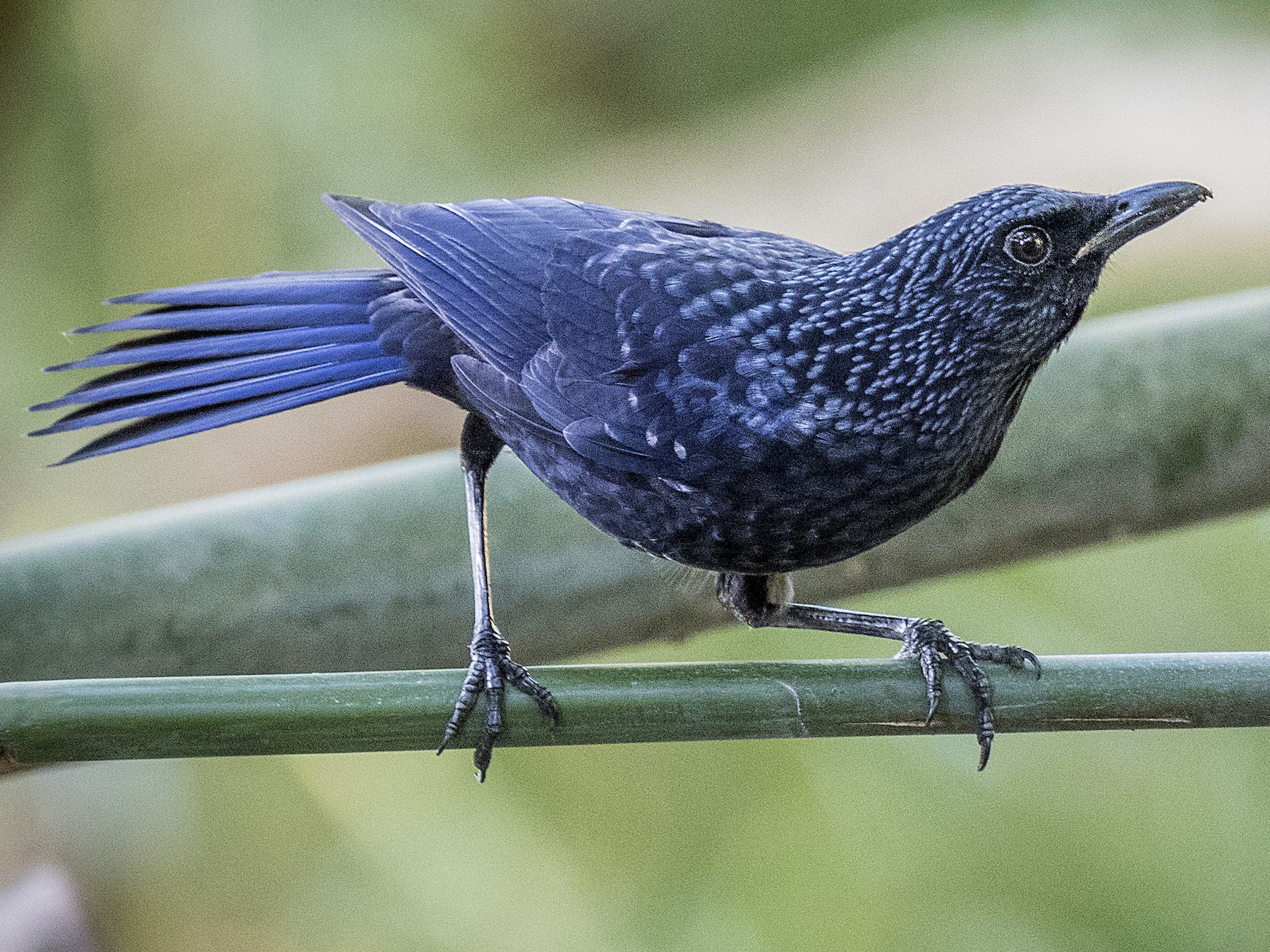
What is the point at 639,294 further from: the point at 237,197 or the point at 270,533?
the point at 237,197

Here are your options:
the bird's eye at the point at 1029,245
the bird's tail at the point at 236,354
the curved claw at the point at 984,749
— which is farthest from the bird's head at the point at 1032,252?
the bird's tail at the point at 236,354

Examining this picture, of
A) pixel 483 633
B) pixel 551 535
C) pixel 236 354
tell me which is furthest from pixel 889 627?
pixel 236 354

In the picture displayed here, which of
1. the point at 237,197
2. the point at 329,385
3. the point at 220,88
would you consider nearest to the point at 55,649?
the point at 329,385

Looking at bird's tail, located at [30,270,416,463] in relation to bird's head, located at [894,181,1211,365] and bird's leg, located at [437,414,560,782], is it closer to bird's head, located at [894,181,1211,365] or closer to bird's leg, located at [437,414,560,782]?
bird's leg, located at [437,414,560,782]

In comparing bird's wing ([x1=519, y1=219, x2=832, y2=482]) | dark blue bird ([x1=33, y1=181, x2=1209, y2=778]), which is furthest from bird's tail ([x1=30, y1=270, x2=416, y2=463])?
bird's wing ([x1=519, y1=219, x2=832, y2=482])

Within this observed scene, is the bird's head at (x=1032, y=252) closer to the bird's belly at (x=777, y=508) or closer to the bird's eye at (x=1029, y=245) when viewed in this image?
the bird's eye at (x=1029, y=245)

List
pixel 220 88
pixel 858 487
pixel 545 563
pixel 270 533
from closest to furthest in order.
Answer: pixel 858 487, pixel 270 533, pixel 545 563, pixel 220 88

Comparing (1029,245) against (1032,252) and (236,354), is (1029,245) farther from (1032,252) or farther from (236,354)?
(236,354)
